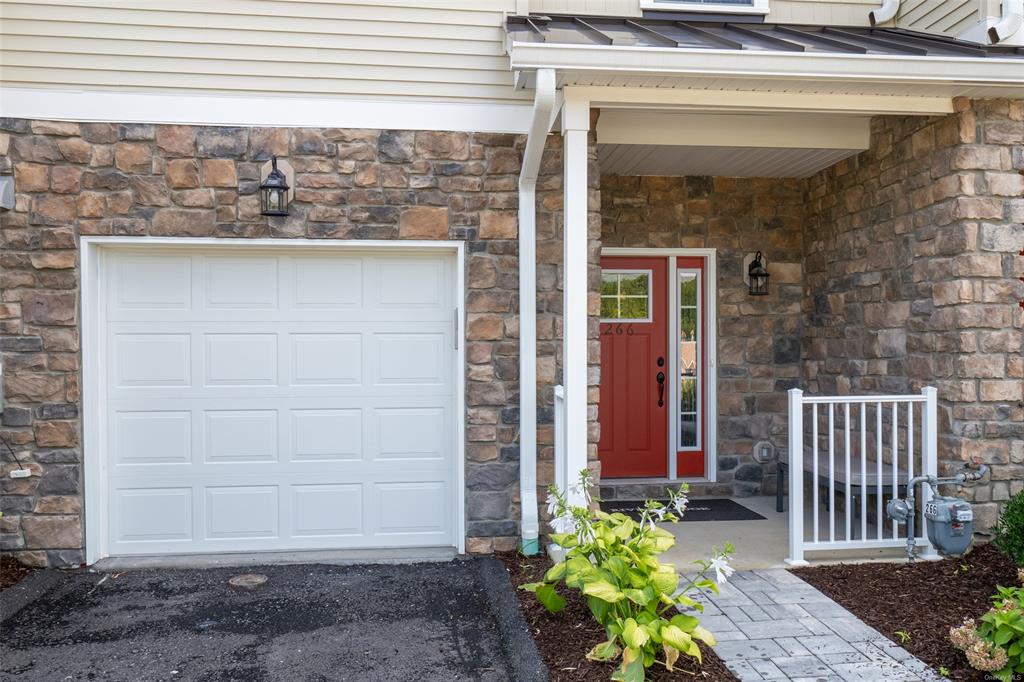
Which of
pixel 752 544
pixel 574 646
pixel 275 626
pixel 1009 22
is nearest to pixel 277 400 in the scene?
pixel 275 626

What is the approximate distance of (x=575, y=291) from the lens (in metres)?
3.89

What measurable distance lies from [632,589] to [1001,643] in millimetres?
1312

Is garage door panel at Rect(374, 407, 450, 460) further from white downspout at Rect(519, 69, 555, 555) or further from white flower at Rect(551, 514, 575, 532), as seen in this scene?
white flower at Rect(551, 514, 575, 532)

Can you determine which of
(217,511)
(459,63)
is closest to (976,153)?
(459,63)

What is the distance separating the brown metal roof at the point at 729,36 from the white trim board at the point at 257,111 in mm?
532

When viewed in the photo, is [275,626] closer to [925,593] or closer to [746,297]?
[925,593]

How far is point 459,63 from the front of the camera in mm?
4625

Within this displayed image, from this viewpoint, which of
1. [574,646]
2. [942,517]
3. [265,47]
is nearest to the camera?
[574,646]

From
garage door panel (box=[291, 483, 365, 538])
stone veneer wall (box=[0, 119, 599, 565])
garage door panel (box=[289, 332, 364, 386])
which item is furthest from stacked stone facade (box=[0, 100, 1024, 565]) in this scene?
garage door panel (box=[291, 483, 365, 538])

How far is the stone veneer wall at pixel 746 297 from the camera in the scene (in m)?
6.12

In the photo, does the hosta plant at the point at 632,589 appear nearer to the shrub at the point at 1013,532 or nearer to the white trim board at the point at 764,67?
the shrub at the point at 1013,532

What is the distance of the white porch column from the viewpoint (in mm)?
3861

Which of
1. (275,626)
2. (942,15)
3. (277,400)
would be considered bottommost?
(275,626)

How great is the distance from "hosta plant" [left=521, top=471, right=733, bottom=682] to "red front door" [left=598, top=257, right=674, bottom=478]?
288 centimetres
